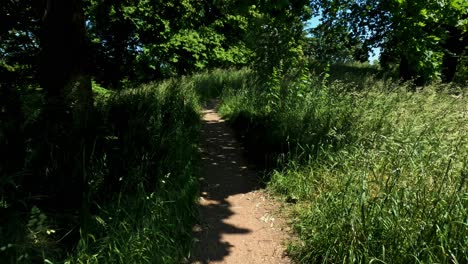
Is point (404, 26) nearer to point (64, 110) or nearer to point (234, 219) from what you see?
point (234, 219)

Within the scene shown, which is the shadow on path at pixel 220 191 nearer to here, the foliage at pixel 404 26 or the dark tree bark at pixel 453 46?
the foliage at pixel 404 26

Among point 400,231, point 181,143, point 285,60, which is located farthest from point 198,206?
point 285,60

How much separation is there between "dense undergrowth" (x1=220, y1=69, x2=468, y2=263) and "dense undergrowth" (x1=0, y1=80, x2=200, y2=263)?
1344 mm

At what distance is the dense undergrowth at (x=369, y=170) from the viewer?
281cm

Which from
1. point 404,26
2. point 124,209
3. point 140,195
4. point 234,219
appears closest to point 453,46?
point 404,26

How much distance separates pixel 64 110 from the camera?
3.41 meters

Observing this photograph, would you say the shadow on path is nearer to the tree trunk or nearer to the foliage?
the foliage

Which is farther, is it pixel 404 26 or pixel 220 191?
pixel 404 26

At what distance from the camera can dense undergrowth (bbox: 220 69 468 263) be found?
2811 mm

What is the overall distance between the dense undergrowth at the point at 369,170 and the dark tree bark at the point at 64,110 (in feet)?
7.77

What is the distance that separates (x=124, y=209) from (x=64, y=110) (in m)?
1.17

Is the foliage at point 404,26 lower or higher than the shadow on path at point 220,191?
higher


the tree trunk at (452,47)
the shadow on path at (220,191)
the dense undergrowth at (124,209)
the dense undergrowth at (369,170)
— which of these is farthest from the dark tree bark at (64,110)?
the tree trunk at (452,47)

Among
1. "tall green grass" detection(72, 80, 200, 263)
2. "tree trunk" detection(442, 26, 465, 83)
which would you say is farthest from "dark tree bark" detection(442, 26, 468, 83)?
"tall green grass" detection(72, 80, 200, 263)
